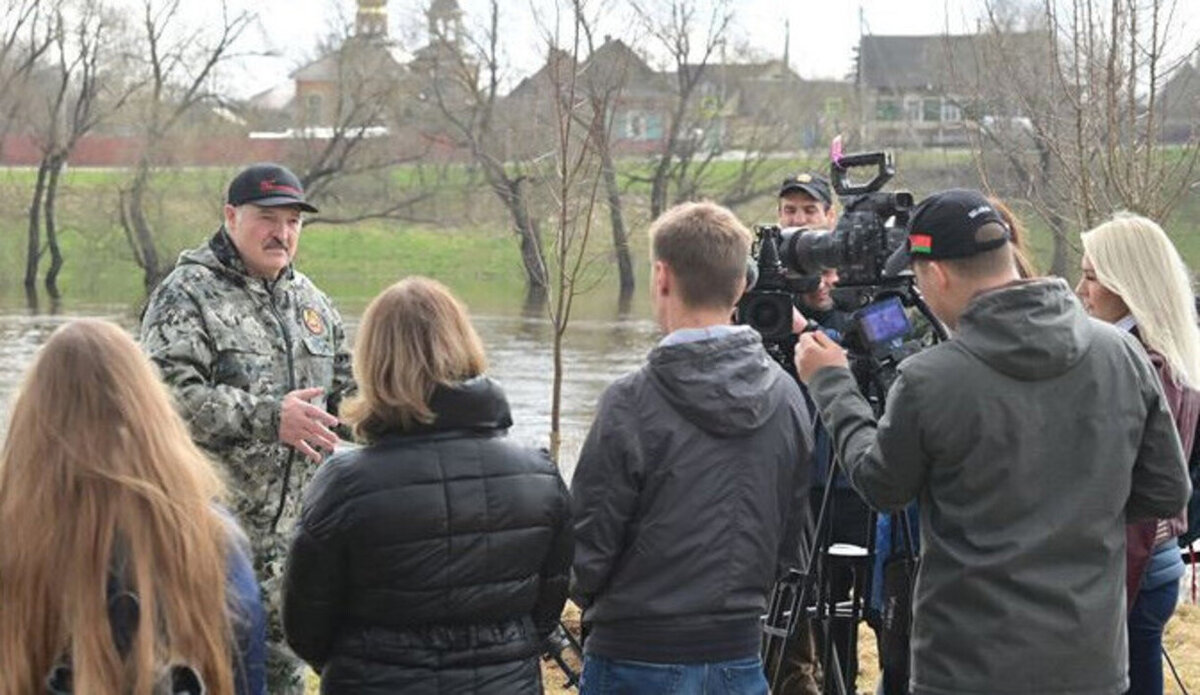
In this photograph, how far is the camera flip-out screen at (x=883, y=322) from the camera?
11.9ft

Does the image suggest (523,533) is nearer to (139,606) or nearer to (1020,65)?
(139,606)

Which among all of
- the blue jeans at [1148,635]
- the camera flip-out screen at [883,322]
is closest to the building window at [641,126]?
the blue jeans at [1148,635]

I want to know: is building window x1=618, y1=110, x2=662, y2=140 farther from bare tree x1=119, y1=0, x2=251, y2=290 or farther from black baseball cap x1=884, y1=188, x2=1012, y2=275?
black baseball cap x1=884, y1=188, x2=1012, y2=275

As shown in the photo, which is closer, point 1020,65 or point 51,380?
point 51,380

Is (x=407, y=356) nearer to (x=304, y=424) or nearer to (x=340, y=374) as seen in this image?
(x=304, y=424)

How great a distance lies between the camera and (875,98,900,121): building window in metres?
38.0

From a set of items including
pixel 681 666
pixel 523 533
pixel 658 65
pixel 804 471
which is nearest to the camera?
pixel 523 533

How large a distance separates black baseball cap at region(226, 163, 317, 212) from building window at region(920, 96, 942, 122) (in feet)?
102

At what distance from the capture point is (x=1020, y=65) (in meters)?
10.8

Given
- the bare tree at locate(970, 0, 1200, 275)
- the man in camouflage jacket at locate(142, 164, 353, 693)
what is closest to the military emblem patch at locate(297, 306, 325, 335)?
the man in camouflage jacket at locate(142, 164, 353, 693)

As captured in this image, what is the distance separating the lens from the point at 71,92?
1415 inches

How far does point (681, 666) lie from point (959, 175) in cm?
2341

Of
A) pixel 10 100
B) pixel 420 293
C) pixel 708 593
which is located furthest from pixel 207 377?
pixel 10 100

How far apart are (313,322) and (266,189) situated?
1.29ft
